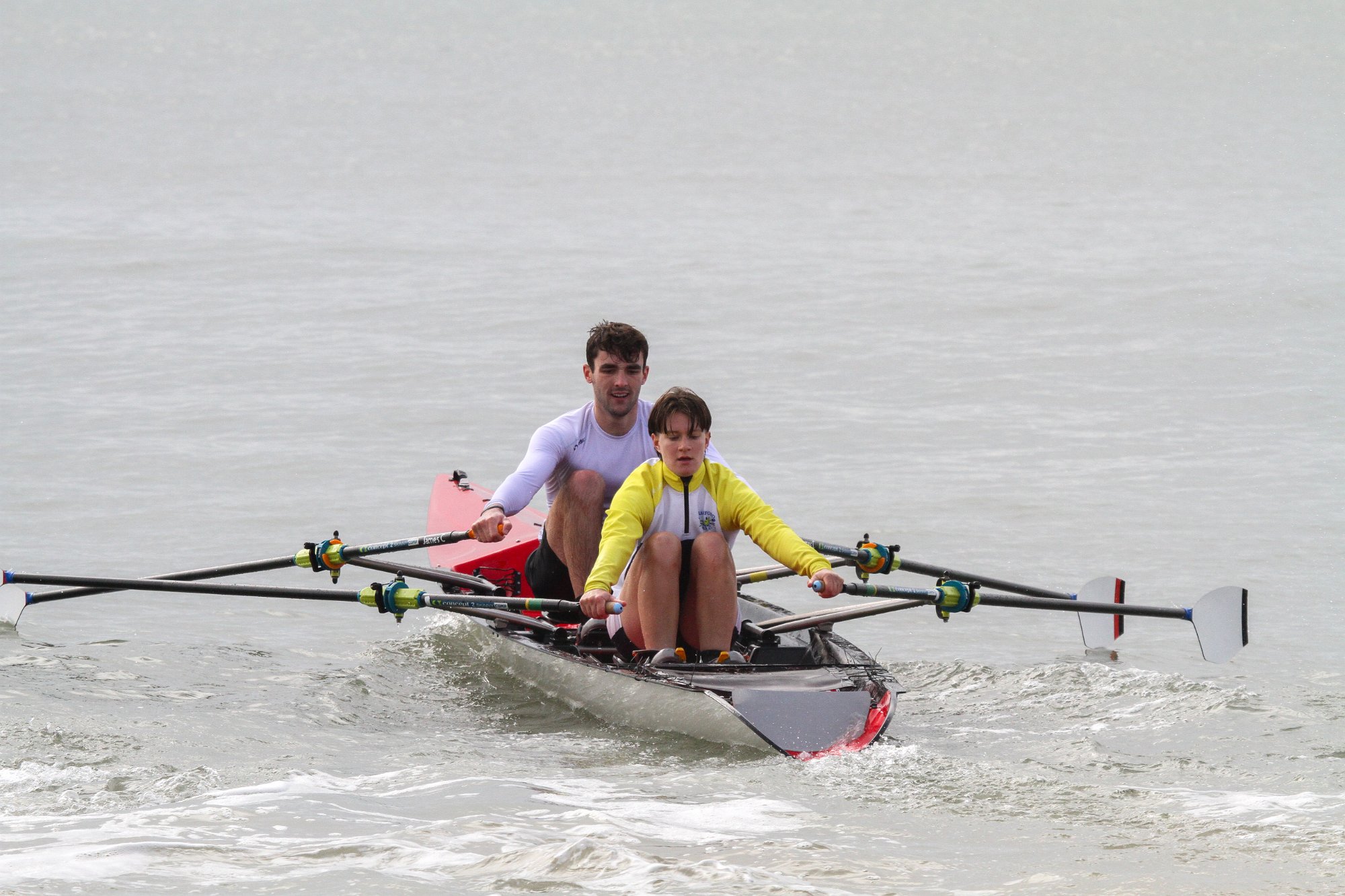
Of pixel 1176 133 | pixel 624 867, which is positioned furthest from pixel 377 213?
pixel 624 867

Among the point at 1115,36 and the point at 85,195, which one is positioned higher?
the point at 1115,36

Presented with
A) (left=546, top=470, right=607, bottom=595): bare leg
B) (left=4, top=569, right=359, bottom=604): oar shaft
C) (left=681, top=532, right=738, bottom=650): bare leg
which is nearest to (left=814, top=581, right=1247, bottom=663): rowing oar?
(left=681, top=532, right=738, bottom=650): bare leg

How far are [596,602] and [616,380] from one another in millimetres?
1269

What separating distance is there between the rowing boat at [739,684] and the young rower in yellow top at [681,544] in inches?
7.8

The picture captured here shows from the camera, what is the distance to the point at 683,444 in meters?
6.30

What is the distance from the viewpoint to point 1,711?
6953 millimetres

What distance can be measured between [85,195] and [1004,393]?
17.0 m

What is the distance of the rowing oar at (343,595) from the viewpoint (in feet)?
22.7

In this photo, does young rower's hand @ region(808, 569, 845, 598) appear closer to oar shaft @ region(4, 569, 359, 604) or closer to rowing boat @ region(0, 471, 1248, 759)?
rowing boat @ region(0, 471, 1248, 759)

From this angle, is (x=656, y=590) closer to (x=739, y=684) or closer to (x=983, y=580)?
(x=739, y=684)

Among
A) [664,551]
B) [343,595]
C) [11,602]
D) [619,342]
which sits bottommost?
[11,602]

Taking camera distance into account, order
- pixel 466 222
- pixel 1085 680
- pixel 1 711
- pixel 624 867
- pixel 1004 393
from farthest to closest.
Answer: pixel 466 222
pixel 1004 393
pixel 1085 680
pixel 1 711
pixel 624 867

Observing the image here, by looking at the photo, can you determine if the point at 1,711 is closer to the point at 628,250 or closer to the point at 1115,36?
the point at 628,250

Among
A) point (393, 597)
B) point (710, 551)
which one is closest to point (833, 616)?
point (710, 551)
